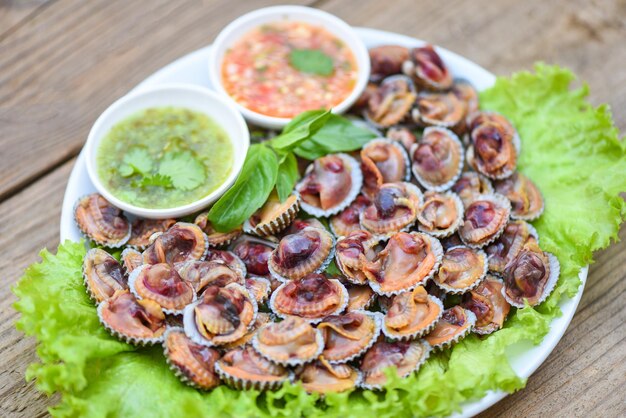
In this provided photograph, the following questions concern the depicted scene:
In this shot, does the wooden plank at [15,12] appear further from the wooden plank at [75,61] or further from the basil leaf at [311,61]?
the basil leaf at [311,61]

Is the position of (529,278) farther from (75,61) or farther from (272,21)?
(75,61)

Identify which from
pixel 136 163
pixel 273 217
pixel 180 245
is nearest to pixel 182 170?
pixel 136 163

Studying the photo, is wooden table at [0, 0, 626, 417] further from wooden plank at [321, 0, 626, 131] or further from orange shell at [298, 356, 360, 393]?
orange shell at [298, 356, 360, 393]

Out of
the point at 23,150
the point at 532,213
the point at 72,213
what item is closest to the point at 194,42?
the point at 23,150

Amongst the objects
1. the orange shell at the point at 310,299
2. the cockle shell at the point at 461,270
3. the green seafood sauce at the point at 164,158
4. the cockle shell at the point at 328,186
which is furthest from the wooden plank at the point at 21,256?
the cockle shell at the point at 461,270

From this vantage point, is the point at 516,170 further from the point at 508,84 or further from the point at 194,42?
the point at 194,42

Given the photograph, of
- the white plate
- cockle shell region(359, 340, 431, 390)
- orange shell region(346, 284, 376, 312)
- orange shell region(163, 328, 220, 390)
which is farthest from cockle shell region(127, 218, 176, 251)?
cockle shell region(359, 340, 431, 390)
